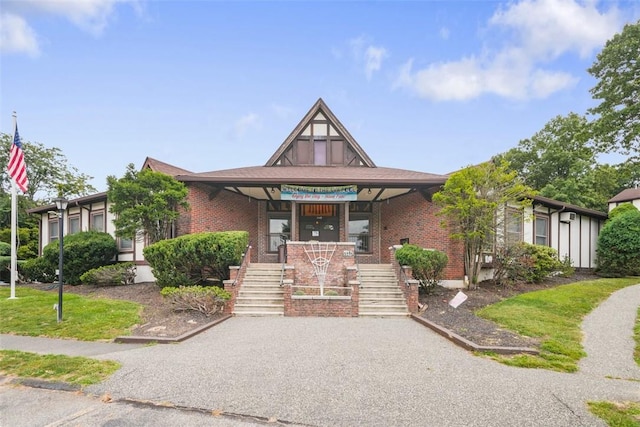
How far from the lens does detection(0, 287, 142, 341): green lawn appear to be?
7272 mm

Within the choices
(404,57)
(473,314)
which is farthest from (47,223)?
(473,314)

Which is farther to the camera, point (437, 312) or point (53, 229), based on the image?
point (53, 229)

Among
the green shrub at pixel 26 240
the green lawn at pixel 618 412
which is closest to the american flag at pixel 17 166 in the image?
the green shrub at pixel 26 240

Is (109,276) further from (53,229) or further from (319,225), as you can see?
(53,229)

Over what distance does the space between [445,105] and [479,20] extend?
638 cm

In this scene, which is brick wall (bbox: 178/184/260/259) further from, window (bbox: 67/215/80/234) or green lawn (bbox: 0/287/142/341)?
window (bbox: 67/215/80/234)

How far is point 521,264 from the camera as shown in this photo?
11953 mm

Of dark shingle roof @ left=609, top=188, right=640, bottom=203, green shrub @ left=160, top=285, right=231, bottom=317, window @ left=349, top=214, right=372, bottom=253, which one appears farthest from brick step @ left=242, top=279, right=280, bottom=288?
dark shingle roof @ left=609, top=188, right=640, bottom=203

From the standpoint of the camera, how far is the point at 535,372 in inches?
194

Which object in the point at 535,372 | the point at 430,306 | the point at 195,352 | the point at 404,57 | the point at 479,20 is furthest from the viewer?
the point at 404,57

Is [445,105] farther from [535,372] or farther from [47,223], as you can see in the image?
[47,223]

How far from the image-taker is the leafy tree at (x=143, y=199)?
36.7ft

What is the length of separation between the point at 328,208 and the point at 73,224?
13023 mm

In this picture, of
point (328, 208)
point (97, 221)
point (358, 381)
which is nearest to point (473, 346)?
point (358, 381)
